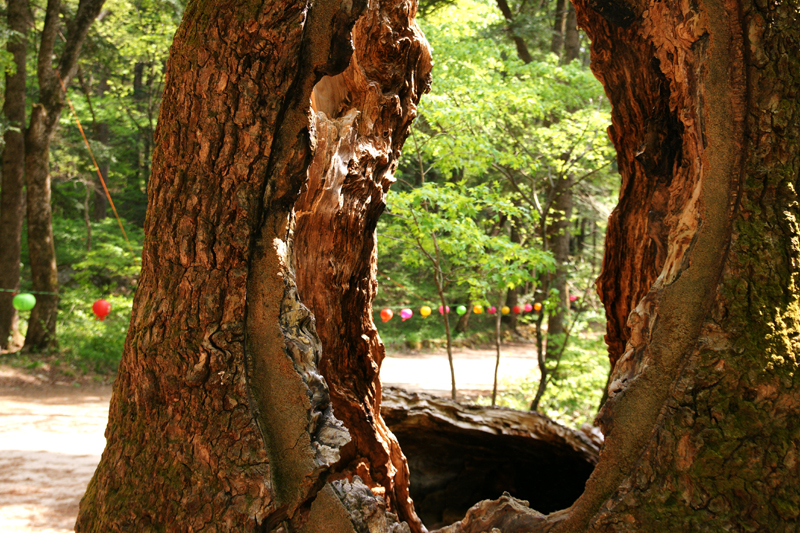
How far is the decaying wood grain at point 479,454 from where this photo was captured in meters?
3.64

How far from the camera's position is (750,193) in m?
1.57

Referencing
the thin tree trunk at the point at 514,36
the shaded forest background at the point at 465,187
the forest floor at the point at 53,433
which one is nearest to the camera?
the forest floor at the point at 53,433

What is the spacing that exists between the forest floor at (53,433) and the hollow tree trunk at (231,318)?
10.1 ft

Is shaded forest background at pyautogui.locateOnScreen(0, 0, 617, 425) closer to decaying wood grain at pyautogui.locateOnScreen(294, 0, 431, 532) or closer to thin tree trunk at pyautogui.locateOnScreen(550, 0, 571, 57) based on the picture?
thin tree trunk at pyautogui.locateOnScreen(550, 0, 571, 57)

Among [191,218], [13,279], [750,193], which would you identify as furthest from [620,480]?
[13,279]

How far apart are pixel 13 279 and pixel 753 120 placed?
11.5 m

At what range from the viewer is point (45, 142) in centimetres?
922

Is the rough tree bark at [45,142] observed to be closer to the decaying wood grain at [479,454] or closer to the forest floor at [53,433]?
the forest floor at [53,433]

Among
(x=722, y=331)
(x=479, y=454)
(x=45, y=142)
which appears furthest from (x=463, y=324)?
(x=722, y=331)

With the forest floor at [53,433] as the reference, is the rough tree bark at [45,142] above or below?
above

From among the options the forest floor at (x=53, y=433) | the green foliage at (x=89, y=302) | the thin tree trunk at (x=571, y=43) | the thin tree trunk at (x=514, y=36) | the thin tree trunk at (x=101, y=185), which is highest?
the thin tree trunk at (x=514, y=36)

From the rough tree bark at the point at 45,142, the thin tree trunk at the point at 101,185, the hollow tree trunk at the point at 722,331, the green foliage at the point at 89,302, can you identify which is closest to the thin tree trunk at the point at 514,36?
the rough tree bark at the point at 45,142

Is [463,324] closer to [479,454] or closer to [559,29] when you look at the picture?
[559,29]

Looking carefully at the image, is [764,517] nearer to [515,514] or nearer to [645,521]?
[645,521]
